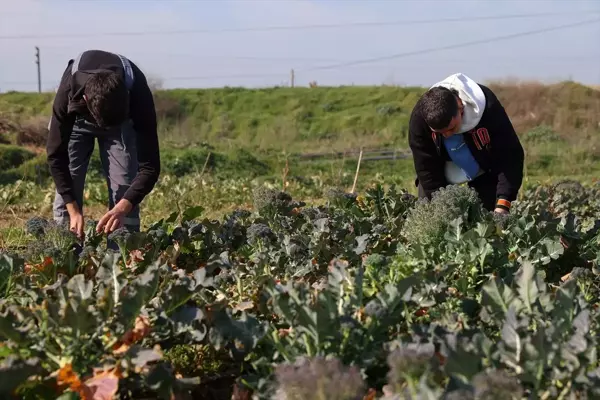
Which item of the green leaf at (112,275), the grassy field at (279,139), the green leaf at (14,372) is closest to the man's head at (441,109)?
the green leaf at (112,275)

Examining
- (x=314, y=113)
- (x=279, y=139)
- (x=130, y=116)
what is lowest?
(x=279, y=139)

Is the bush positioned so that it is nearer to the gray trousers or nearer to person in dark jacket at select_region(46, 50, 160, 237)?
person in dark jacket at select_region(46, 50, 160, 237)

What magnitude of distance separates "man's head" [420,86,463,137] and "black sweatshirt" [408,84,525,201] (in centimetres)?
20

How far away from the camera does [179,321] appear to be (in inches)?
90.8

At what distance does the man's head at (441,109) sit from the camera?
13.3ft

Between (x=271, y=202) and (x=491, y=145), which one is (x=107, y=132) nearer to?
(x=271, y=202)

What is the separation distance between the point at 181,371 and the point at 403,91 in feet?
127

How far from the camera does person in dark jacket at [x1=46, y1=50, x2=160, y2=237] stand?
3.67m

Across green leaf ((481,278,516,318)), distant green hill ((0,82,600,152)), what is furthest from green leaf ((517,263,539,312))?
distant green hill ((0,82,600,152))

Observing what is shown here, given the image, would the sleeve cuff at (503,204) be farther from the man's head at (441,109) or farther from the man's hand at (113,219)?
the man's hand at (113,219)

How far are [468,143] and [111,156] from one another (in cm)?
233

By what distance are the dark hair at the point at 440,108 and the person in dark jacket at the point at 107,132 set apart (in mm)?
1602

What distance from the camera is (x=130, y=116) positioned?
13.7 ft

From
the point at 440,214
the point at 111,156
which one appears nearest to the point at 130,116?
the point at 111,156
